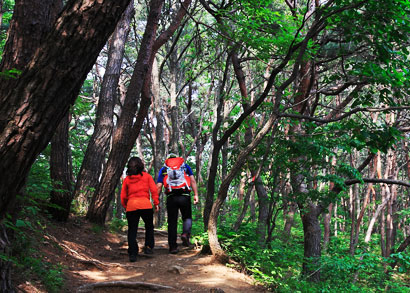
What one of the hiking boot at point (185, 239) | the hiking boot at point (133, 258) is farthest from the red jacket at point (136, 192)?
the hiking boot at point (185, 239)

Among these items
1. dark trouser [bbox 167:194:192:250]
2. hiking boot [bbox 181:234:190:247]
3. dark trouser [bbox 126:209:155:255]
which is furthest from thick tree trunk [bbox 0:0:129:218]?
hiking boot [bbox 181:234:190:247]

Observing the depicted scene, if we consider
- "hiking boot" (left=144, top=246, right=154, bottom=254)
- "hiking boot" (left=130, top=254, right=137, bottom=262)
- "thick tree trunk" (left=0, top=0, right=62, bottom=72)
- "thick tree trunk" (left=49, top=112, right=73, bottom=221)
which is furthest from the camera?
"hiking boot" (left=144, top=246, right=154, bottom=254)

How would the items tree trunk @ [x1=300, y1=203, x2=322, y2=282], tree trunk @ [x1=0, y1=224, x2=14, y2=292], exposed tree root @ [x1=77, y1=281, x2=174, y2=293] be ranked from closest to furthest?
1. tree trunk @ [x1=0, y1=224, x2=14, y2=292]
2. exposed tree root @ [x1=77, y1=281, x2=174, y2=293]
3. tree trunk @ [x1=300, y1=203, x2=322, y2=282]

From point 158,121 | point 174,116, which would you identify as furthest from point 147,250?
point 158,121

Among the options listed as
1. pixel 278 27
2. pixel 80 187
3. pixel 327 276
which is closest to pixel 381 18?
pixel 278 27

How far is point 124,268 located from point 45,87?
4272mm

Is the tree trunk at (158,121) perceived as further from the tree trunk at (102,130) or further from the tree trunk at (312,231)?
the tree trunk at (312,231)

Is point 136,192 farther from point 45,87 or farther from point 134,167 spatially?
point 45,87

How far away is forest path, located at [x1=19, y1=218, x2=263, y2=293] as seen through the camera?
4797mm

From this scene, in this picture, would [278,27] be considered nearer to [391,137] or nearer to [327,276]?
[391,137]

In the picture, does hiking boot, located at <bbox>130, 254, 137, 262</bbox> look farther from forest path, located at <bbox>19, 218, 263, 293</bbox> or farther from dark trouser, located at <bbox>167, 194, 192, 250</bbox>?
dark trouser, located at <bbox>167, 194, 192, 250</bbox>

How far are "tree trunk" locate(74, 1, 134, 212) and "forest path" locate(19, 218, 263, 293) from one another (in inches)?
45.2

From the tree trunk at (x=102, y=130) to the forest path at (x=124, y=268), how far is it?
115 cm

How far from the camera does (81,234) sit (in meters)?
7.42
